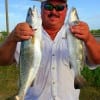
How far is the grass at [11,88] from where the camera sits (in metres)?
11.0

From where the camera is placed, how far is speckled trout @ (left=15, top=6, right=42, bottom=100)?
4445 mm

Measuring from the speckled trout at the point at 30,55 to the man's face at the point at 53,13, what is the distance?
50 centimetres

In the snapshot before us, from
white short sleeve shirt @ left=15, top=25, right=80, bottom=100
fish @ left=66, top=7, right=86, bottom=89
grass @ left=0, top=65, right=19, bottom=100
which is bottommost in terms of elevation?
grass @ left=0, top=65, right=19, bottom=100

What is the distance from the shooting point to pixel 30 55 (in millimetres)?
4590

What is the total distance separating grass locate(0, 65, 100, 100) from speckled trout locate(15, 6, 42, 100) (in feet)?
20.2

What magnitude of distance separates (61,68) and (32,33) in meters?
0.96

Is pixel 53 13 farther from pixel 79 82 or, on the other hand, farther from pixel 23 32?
pixel 79 82

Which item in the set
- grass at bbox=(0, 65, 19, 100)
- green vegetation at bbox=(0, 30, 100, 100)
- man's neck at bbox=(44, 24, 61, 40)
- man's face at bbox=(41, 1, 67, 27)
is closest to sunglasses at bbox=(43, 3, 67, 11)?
man's face at bbox=(41, 1, 67, 27)

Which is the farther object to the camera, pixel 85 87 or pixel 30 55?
pixel 85 87

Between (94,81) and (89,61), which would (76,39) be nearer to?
(89,61)

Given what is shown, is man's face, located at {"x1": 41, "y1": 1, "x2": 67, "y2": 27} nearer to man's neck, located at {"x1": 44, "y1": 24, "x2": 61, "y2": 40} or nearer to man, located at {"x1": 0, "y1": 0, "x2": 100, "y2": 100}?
man, located at {"x1": 0, "y1": 0, "x2": 100, "y2": 100}

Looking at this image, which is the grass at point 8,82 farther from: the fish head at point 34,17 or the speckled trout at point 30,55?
the fish head at point 34,17

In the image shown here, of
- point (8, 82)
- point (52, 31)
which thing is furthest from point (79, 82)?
point (8, 82)

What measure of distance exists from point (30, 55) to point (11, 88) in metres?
7.89
